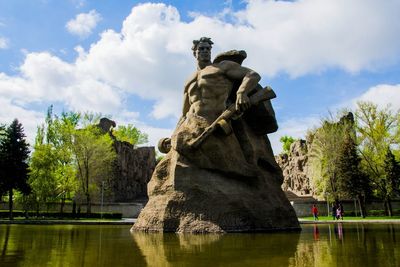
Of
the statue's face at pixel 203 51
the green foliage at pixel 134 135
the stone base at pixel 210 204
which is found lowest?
the stone base at pixel 210 204

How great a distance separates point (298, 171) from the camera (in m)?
60.9

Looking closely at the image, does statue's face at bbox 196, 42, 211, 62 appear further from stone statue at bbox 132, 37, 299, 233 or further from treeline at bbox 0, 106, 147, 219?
treeline at bbox 0, 106, 147, 219

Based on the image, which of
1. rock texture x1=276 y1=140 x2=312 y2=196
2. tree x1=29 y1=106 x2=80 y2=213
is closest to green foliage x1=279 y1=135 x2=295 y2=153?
rock texture x1=276 y1=140 x2=312 y2=196

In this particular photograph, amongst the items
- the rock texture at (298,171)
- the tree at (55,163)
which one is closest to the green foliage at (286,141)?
the rock texture at (298,171)

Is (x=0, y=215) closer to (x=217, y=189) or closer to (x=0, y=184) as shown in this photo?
(x=0, y=184)

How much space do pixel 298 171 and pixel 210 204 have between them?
51.8 metres

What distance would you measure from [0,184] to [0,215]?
4.15m

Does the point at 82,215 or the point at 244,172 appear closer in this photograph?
the point at 244,172

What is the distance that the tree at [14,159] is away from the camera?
33.2 metres

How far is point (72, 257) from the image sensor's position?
599 centimetres

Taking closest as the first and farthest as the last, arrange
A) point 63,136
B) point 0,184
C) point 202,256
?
point 202,256 < point 0,184 < point 63,136

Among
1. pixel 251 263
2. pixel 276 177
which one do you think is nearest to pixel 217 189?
pixel 276 177

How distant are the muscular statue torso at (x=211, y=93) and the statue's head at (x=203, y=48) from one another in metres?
0.57

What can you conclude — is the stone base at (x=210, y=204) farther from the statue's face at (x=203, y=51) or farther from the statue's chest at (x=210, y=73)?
the statue's face at (x=203, y=51)
